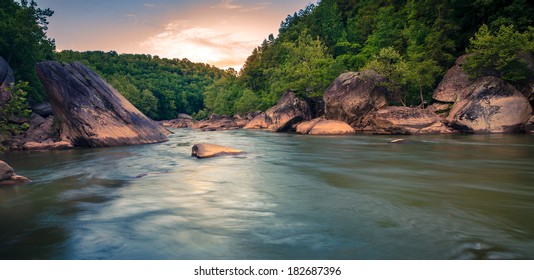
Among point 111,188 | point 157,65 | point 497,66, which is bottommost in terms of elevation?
point 111,188

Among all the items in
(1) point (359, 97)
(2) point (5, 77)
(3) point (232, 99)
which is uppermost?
(3) point (232, 99)

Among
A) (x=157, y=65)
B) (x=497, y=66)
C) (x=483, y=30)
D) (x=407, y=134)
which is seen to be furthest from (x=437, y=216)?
(x=157, y=65)

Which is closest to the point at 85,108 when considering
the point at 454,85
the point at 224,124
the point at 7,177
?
the point at 7,177

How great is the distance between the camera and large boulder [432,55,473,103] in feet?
97.2

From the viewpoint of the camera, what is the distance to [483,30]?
93.0 ft

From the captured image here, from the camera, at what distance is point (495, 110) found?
24422 millimetres

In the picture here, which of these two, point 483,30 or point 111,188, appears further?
point 483,30

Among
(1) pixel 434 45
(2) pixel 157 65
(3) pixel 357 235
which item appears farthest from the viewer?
(2) pixel 157 65

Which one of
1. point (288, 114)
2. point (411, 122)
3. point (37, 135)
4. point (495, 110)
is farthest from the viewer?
point (288, 114)

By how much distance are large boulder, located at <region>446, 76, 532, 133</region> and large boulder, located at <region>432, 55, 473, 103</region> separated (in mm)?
3595

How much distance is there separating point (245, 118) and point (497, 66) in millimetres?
41769

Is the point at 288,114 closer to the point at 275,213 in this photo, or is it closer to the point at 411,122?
the point at 411,122

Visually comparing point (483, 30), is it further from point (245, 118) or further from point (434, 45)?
point (245, 118)

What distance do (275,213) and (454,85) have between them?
31.6m
